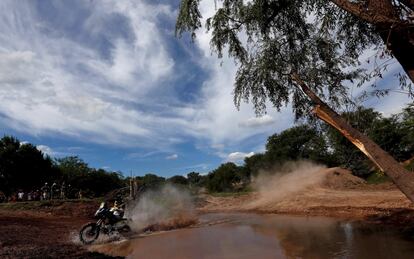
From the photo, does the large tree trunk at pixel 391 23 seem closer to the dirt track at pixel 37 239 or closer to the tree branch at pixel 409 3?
the tree branch at pixel 409 3

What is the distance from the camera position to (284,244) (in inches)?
594

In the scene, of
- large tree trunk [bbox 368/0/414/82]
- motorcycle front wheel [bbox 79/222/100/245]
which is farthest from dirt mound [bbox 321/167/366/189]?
large tree trunk [bbox 368/0/414/82]

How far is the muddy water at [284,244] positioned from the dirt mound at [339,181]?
15.9 metres

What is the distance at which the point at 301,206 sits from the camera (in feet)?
95.8

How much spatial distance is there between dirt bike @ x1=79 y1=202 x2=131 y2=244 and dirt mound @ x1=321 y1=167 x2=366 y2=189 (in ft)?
66.9

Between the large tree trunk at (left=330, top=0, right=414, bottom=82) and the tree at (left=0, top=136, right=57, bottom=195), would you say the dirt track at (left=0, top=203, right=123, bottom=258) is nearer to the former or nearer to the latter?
the large tree trunk at (left=330, top=0, right=414, bottom=82)

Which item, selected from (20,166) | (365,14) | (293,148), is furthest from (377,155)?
(293,148)

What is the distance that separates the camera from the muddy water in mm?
12469

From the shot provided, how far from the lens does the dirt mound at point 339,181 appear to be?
3572cm

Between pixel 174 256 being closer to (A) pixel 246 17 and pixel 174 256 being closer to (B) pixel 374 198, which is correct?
(A) pixel 246 17

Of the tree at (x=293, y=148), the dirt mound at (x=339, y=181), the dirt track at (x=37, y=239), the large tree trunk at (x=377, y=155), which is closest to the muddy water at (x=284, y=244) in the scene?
the dirt track at (x=37, y=239)

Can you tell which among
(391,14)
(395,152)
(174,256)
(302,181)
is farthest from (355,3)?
(395,152)

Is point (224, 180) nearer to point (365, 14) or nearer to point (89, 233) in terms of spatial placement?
point (89, 233)

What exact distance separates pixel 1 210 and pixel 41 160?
3839 cm
